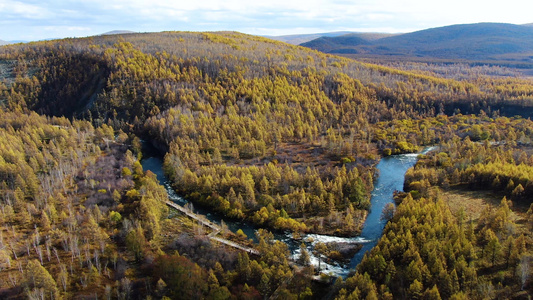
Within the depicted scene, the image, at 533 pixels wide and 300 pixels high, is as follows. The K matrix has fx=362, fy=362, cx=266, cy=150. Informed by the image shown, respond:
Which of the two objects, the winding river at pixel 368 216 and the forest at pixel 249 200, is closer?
the forest at pixel 249 200

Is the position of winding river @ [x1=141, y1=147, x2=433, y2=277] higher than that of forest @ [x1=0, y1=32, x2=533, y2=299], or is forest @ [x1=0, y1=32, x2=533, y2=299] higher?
forest @ [x1=0, y1=32, x2=533, y2=299]

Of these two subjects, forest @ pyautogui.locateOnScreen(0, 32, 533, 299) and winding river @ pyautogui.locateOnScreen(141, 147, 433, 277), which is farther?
winding river @ pyautogui.locateOnScreen(141, 147, 433, 277)

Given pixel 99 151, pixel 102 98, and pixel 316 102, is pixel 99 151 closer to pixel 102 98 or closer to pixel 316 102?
pixel 102 98

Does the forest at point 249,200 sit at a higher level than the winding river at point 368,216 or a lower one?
higher

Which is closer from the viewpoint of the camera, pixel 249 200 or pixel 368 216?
pixel 368 216

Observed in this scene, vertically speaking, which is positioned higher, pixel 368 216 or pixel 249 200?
pixel 249 200
